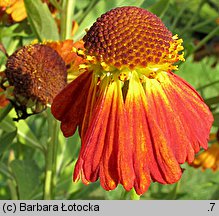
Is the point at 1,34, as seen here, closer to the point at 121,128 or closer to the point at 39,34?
the point at 39,34

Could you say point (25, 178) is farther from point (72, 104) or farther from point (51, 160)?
point (72, 104)

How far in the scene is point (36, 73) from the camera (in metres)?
0.92

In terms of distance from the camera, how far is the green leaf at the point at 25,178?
1124 millimetres

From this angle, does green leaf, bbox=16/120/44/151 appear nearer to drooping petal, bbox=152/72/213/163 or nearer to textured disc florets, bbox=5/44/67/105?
textured disc florets, bbox=5/44/67/105

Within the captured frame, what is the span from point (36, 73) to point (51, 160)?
0.17 metres

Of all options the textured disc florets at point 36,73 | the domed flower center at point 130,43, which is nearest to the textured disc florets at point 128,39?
the domed flower center at point 130,43

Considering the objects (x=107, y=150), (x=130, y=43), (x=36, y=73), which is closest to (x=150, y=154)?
(x=107, y=150)

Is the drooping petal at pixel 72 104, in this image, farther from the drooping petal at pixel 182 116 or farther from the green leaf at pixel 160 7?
the green leaf at pixel 160 7

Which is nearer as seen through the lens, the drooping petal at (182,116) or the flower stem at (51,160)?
the drooping petal at (182,116)

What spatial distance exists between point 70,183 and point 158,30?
61cm

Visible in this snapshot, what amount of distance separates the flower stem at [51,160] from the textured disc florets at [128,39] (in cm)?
29

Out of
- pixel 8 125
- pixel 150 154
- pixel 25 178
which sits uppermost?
pixel 150 154

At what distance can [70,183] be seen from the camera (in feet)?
4.17

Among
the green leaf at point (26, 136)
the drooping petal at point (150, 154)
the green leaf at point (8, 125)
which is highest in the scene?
the drooping petal at point (150, 154)
